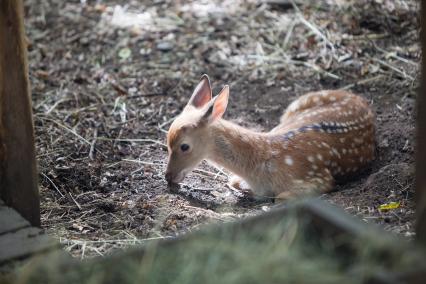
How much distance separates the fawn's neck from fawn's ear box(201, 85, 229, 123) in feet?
0.24

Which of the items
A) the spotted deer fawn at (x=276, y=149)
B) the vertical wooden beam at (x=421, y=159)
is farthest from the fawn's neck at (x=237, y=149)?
the vertical wooden beam at (x=421, y=159)

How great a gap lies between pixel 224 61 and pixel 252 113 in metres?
1.10

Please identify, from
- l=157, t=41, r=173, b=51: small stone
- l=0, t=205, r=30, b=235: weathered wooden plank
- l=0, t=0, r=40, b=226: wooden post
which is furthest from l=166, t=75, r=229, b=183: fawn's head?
l=157, t=41, r=173, b=51: small stone

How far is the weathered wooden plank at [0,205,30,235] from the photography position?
468 centimetres

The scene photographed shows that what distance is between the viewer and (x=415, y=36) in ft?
28.5

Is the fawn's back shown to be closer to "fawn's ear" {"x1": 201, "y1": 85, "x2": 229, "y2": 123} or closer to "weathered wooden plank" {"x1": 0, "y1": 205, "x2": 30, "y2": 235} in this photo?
"fawn's ear" {"x1": 201, "y1": 85, "x2": 229, "y2": 123}

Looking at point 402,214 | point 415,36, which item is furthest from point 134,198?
point 415,36

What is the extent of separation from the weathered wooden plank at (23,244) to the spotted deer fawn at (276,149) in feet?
6.40

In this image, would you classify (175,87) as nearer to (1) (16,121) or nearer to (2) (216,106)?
(2) (216,106)

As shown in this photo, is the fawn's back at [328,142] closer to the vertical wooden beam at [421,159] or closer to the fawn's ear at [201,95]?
the fawn's ear at [201,95]

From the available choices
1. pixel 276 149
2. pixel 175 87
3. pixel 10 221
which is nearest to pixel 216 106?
pixel 276 149

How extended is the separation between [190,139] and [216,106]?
344mm

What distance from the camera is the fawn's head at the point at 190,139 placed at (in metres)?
6.43

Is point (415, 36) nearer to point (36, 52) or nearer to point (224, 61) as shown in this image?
point (224, 61)
